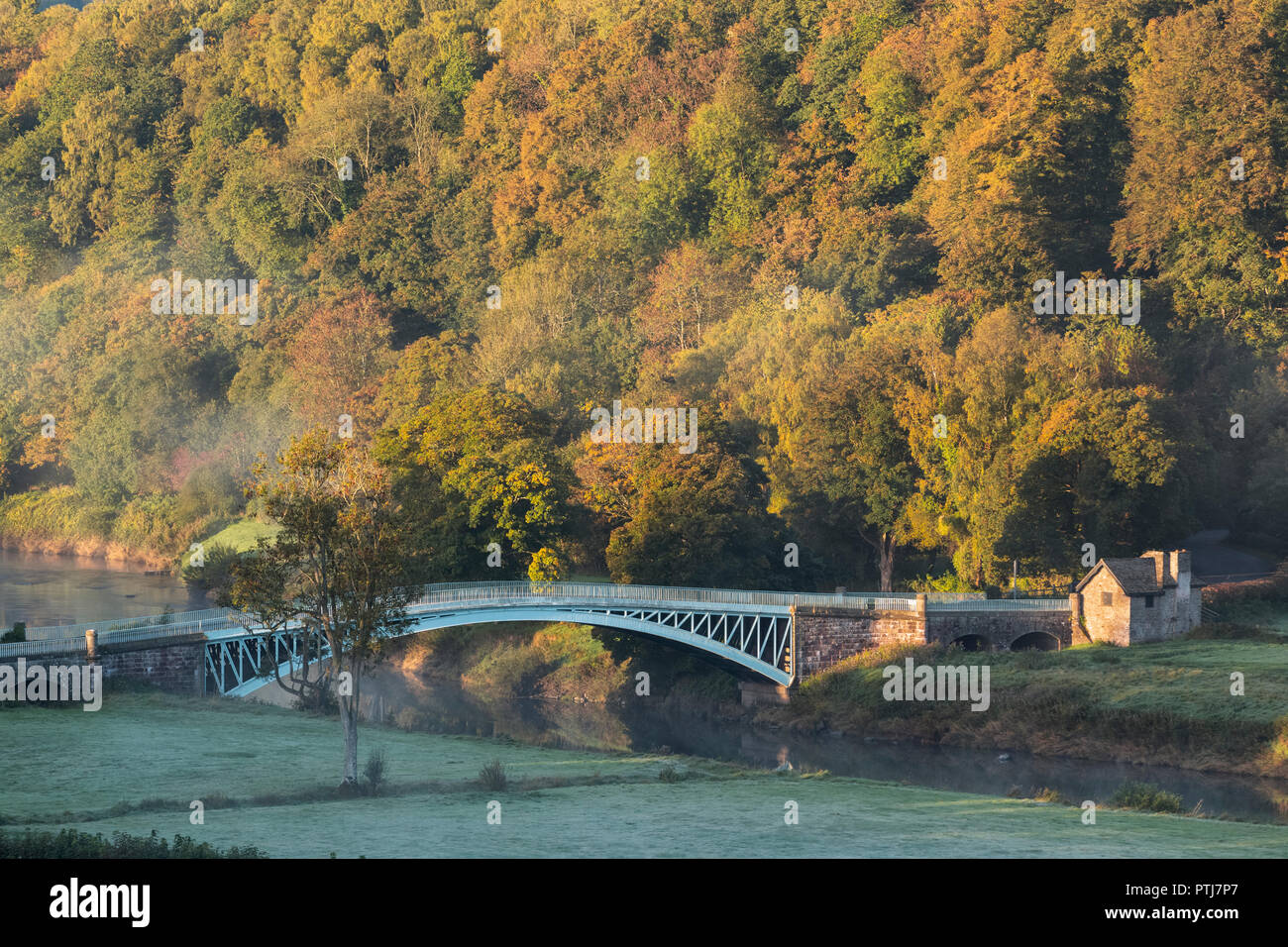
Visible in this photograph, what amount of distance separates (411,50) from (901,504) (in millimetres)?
91986

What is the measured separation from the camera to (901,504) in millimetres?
90250

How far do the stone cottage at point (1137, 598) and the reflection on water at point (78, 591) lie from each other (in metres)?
46.8

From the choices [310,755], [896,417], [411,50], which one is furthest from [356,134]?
[310,755]

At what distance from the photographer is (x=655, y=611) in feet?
247

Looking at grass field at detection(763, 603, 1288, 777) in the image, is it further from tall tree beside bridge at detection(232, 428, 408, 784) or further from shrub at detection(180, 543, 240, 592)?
shrub at detection(180, 543, 240, 592)

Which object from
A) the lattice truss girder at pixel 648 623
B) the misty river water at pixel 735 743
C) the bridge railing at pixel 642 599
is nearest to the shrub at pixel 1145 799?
the misty river water at pixel 735 743

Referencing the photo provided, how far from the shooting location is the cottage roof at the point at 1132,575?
77750 mm

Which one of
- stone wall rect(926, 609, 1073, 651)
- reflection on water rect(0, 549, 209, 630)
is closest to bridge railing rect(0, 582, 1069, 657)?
stone wall rect(926, 609, 1073, 651)

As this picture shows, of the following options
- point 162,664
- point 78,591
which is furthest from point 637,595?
point 78,591

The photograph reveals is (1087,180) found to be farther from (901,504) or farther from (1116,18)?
(901,504)

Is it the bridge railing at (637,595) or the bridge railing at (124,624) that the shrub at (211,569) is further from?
the bridge railing at (637,595)

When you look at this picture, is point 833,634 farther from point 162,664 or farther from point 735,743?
point 162,664

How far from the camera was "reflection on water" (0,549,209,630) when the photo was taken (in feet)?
300

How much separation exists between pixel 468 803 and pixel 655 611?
2734 cm
